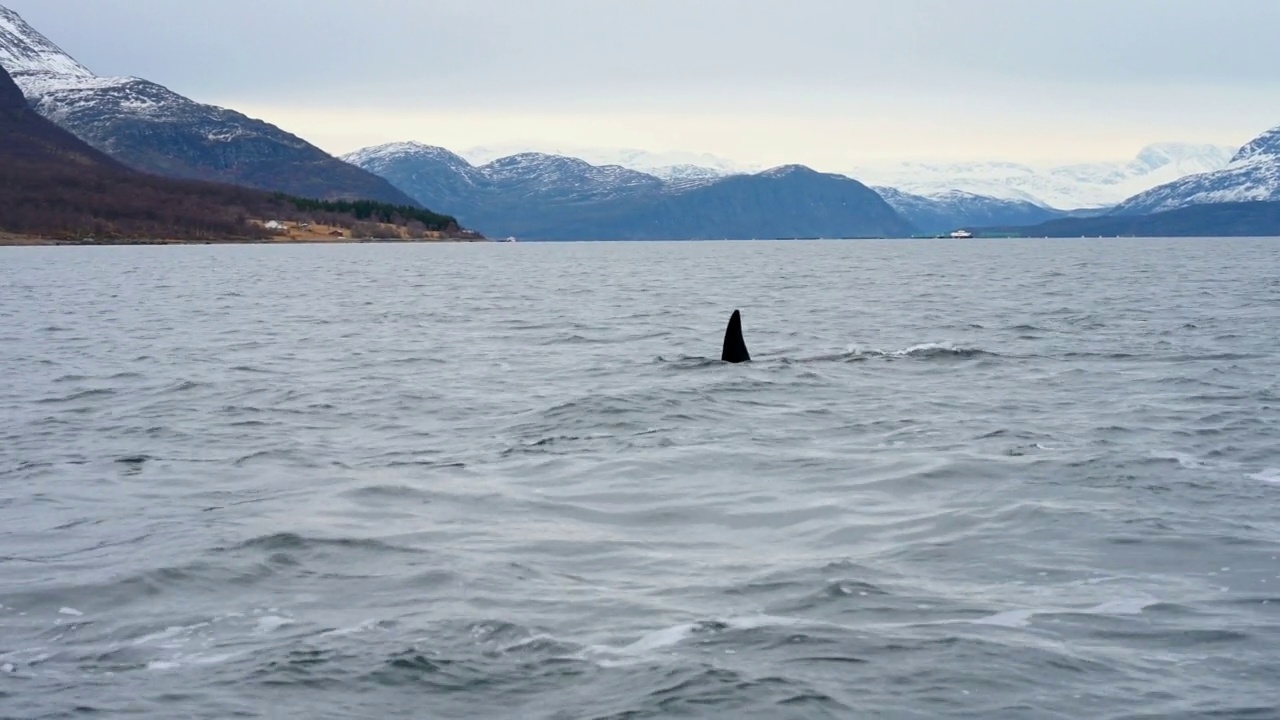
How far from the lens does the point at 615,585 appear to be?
14445mm

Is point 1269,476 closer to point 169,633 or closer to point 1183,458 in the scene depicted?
point 1183,458

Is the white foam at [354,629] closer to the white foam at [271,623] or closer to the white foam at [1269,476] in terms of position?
the white foam at [271,623]

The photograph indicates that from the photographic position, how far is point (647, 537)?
16.6 m

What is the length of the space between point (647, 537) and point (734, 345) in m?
19.4

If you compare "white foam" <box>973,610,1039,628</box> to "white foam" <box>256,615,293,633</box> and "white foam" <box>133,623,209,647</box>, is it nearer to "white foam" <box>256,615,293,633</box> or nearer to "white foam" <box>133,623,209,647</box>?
"white foam" <box>256,615,293,633</box>

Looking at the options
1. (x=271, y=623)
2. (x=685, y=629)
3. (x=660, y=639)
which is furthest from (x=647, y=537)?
(x=271, y=623)

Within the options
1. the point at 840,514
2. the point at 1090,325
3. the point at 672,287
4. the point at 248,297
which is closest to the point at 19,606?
the point at 840,514

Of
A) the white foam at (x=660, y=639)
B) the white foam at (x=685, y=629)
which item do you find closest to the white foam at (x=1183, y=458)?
the white foam at (x=685, y=629)

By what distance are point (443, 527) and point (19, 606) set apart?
4.79 meters

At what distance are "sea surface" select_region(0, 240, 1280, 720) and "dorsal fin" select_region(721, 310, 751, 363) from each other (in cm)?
39

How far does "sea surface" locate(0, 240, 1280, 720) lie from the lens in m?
11.6

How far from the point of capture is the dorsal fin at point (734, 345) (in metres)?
35.4

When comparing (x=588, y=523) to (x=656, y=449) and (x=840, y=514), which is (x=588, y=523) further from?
(x=656, y=449)

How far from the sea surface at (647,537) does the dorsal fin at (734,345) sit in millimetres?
387
